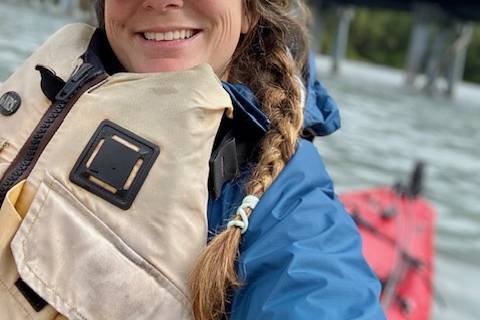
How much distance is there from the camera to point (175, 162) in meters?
1.02

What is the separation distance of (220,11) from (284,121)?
202 millimetres

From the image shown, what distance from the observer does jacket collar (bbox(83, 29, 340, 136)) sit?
3.76ft

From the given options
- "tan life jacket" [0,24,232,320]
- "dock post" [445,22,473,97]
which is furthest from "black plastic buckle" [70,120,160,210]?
"dock post" [445,22,473,97]

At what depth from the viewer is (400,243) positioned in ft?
10.7

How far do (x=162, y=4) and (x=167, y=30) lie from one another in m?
0.04

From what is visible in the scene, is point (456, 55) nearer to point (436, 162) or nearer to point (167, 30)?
point (436, 162)

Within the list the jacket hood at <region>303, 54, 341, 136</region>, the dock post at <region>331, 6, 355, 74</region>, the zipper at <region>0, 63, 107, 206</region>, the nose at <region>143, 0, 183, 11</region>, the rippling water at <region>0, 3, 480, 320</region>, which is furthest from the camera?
the dock post at <region>331, 6, 355, 74</region>

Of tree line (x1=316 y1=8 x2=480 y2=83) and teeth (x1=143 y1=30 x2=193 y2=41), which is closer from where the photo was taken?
teeth (x1=143 y1=30 x2=193 y2=41)

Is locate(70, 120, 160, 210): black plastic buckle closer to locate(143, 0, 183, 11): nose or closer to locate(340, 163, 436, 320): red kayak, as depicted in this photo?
locate(143, 0, 183, 11): nose

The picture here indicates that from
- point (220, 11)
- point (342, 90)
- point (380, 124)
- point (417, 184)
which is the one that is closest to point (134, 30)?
point (220, 11)

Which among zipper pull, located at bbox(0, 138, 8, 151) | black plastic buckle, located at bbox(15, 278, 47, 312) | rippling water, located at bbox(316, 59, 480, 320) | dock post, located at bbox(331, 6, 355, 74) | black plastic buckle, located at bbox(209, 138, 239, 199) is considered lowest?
dock post, located at bbox(331, 6, 355, 74)

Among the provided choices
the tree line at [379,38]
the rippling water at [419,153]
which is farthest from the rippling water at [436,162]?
the tree line at [379,38]

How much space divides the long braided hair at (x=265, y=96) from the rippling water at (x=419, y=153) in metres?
0.92

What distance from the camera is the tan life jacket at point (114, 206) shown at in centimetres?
97
